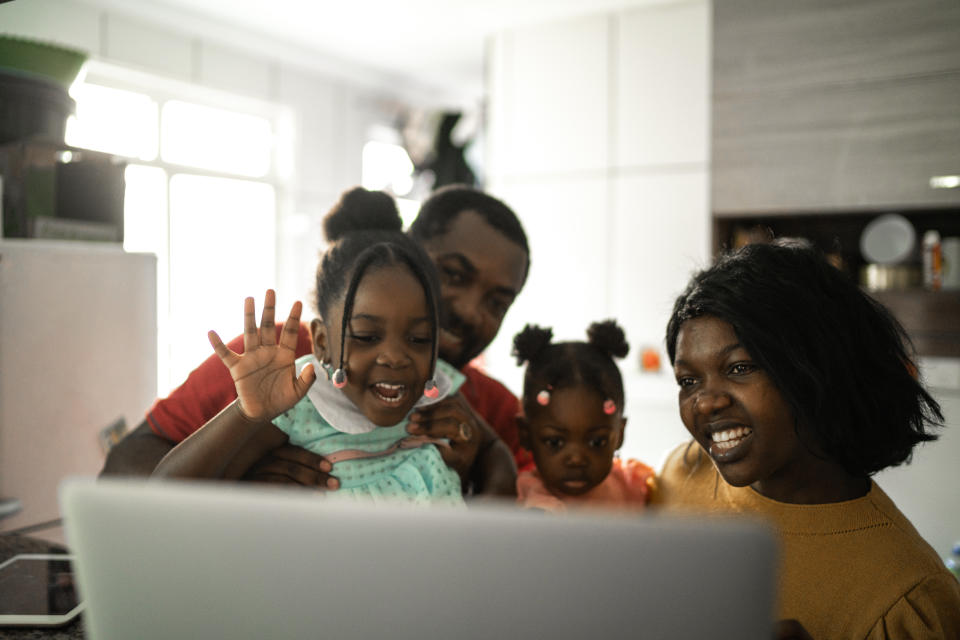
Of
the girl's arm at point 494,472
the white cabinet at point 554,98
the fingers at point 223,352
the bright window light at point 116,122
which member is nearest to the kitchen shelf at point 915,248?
the white cabinet at point 554,98

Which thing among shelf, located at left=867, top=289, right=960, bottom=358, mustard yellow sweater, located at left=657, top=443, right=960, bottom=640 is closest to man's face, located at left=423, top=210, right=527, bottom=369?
mustard yellow sweater, located at left=657, top=443, right=960, bottom=640

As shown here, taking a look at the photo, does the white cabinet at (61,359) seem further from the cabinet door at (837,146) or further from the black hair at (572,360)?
the cabinet door at (837,146)

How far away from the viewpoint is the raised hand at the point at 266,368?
85 cm

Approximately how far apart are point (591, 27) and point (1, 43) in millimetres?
2970

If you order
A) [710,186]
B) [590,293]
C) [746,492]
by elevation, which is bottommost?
[746,492]

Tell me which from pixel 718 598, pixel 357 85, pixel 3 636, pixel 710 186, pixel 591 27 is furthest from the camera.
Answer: pixel 357 85

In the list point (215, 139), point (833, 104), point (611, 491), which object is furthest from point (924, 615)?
point (215, 139)

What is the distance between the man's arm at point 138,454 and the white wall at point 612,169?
2.80 metres

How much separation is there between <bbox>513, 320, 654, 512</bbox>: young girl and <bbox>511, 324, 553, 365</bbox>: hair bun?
0.6 inches

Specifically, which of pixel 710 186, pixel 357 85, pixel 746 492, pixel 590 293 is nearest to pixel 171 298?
pixel 357 85

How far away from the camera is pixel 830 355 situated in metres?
0.85

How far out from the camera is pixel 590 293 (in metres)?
3.98

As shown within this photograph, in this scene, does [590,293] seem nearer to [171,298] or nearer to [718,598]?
[171,298]

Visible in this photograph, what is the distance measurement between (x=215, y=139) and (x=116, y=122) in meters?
0.63
